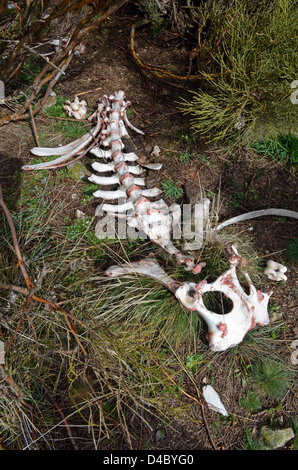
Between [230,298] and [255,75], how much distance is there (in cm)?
157

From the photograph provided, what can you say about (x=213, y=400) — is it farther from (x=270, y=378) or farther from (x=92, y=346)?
(x=92, y=346)

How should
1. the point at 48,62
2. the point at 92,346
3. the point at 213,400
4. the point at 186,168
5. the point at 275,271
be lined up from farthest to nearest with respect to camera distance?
the point at 186,168
the point at 48,62
the point at 275,271
the point at 213,400
the point at 92,346

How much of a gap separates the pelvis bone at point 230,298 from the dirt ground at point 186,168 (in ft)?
0.85

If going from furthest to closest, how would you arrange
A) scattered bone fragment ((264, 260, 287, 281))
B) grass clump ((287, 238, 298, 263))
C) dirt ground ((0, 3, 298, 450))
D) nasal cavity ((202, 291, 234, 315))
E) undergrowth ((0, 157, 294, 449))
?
1. grass clump ((287, 238, 298, 263))
2. scattered bone fragment ((264, 260, 287, 281))
3. nasal cavity ((202, 291, 234, 315))
4. dirt ground ((0, 3, 298, 450))
5. undergrowth ((0, 157, 294, 449))

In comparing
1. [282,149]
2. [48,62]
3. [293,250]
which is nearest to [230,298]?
[293,250]

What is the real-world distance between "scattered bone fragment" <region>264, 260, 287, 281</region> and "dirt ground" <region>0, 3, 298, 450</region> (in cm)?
5

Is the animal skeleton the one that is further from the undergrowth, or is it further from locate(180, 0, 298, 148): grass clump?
locate(180, 0, 298, 148): grass clump

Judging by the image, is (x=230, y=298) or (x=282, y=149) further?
(x=282, y=149)

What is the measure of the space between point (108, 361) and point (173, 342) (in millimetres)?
407

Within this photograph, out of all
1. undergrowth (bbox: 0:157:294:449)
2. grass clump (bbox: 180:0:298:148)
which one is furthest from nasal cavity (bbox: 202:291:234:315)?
grass clump (bbox: 180:0:298:148)

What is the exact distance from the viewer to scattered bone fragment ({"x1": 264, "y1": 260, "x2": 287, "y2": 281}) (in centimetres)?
229

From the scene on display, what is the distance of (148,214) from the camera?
2238 mm

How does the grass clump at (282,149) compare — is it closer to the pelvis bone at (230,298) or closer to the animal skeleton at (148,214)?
the animal skeleton at (148,214)
